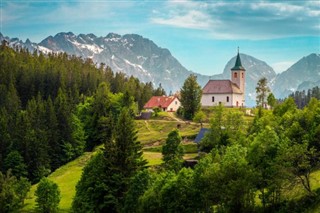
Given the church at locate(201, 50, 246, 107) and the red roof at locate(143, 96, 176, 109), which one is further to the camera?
the red roof at locate(143, 96, 176, 109)

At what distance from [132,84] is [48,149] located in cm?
6720

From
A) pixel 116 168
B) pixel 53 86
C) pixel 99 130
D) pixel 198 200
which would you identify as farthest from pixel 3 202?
pixel 53 86

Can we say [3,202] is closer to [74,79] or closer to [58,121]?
[58,121]

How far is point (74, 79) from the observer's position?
151500 mm

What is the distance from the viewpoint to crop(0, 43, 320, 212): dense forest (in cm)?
4484

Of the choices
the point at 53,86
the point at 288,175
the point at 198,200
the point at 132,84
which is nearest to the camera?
the point at 288,175

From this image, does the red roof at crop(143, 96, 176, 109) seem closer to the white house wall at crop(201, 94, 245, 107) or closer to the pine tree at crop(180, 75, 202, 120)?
the white house wall at crop(201, 94, 245, 107)

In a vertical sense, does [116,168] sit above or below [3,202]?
above

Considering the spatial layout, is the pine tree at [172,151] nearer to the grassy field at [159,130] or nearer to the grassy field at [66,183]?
the grassy field at [66,183]

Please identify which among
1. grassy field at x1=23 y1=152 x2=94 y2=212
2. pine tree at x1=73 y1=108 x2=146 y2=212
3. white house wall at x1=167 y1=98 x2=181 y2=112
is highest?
white house wall at x1=167 y1=98 x2=181 y2=112

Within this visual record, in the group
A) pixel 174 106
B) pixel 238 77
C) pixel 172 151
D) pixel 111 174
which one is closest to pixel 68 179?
pixel 111 174

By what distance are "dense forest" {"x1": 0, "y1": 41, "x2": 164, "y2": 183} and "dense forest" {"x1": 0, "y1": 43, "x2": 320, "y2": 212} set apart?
0.29 meters

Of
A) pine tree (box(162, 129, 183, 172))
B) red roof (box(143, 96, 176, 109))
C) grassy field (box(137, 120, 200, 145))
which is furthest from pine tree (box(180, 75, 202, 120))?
pine tree (box(162, 129, 183, 172))

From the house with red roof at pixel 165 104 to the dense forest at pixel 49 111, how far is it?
10168mm
